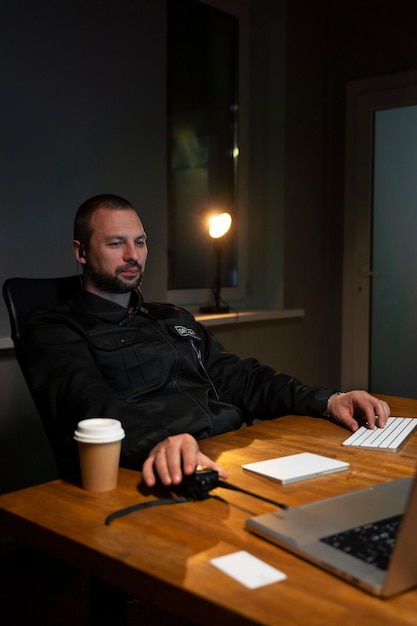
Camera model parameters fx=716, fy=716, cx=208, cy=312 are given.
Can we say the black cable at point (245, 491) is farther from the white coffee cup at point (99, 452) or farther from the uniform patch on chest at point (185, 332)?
the uniform patch on chest at point (185, 332)

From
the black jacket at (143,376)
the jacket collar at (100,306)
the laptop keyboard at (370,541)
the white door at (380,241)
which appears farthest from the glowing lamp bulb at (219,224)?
the laptop keyboard at (370,541)

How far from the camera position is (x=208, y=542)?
0.97m

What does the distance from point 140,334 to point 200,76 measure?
2.20m

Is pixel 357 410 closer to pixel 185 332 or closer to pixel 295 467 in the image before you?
pixel 295 467

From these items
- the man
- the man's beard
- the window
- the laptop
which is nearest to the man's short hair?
the man

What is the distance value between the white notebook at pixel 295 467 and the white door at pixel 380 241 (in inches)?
115

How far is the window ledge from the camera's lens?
339 centimetres

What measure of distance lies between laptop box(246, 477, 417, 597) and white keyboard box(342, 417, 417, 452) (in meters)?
0.30

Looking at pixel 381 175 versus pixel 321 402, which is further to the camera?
pixel 381 175

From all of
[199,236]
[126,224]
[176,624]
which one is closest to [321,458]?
[126,224]

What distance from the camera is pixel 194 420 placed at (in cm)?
182

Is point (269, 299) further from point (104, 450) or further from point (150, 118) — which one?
point (104, 450)

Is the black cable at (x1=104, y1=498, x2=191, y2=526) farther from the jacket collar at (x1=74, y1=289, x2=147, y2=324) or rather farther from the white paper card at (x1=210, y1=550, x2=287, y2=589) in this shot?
the jacket collar at (x1=74, y1=289, x2=147, y2=324)

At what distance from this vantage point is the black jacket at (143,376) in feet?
5.02
